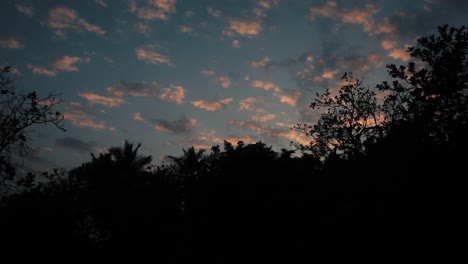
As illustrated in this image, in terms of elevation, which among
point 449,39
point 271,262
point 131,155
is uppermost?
point 449,39

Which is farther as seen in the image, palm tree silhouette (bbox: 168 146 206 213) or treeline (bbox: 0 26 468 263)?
palm tree silhouette (bbox: 168 146 206 213)

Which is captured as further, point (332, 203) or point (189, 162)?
point (189, 162)

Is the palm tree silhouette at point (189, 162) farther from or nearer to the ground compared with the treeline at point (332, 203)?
farther from the ground

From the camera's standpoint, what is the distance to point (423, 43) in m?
16.9

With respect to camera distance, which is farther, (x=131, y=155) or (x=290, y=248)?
(x=131, y=155)

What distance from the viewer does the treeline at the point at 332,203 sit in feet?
39.1

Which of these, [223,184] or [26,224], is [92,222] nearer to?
[26,224]

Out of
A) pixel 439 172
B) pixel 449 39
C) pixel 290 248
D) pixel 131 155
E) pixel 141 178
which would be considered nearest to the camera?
pixel 439 172

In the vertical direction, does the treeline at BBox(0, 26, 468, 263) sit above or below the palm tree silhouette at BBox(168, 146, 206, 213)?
below

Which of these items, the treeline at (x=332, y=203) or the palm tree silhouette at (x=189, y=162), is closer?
the treeline at (x=332, y=203)

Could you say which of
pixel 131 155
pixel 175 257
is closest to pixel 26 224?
pixel 175 257

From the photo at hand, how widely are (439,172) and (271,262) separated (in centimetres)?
760

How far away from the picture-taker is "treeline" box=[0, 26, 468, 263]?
470 inches

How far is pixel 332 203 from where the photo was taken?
15.4 m
